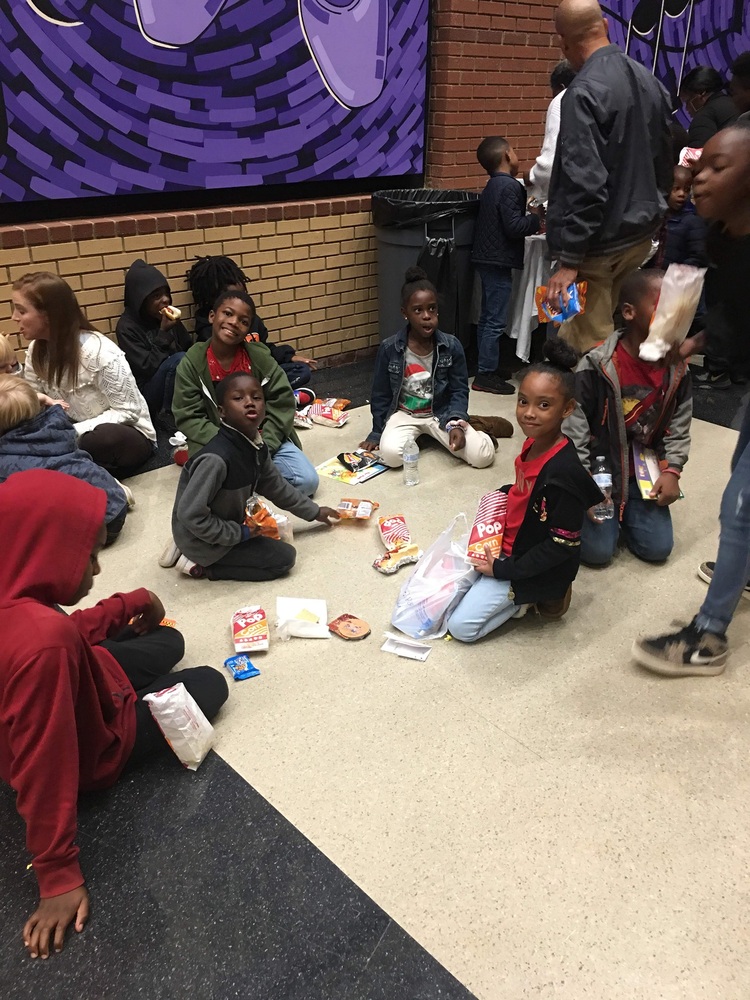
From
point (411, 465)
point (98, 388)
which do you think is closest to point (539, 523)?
point (411, 465)

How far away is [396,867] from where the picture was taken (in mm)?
1778

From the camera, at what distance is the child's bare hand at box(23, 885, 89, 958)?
1580 mm

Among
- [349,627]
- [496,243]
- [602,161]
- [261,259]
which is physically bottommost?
[349,627]

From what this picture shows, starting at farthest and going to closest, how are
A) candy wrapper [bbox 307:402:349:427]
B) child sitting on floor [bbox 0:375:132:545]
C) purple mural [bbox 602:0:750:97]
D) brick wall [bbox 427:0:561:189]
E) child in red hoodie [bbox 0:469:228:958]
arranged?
1. purple mural [bbox 602:0:750:97]
2. brick wall [bbox 427:0:561:189]
3. candy wrapper [bbox 307:402:349:427]
4. child sitting on floor [bbox 0:375:132:545]
5. child in red hoodie [bbox 0:469:228:958]

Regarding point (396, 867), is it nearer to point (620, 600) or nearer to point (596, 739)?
point (596, 739)

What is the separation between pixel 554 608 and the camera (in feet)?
8.57

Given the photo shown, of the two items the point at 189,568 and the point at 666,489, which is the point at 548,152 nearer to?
the point at 666,489

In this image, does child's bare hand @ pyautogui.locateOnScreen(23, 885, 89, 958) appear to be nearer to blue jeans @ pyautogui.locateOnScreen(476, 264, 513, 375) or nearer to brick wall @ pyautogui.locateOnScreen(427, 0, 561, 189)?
blue jeans @ pyautogui.locateOnScreen(476, 264, 513, 375)

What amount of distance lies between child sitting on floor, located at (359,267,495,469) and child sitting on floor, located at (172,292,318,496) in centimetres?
53

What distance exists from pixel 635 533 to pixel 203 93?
11.1 ft

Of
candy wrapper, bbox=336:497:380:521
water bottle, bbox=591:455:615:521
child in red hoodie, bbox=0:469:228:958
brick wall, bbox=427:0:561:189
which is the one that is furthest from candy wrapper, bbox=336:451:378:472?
brick wall, bbox=427:0:561:189

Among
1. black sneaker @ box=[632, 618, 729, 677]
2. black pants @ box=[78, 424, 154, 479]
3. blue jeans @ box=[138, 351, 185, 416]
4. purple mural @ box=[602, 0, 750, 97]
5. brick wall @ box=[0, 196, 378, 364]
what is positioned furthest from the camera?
purple mural @ box=[602, 0, 750, 97]

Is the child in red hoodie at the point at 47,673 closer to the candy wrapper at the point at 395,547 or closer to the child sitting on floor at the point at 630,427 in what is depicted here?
the candy wrapper at the point at 395,547

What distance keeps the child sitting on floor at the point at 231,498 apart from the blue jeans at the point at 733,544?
1523 millimetres
